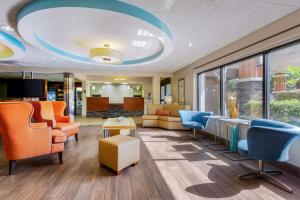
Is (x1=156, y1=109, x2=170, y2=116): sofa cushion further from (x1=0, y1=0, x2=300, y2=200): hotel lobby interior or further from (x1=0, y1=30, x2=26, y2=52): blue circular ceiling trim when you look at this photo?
(x1=0, y1=30, x2=26, y2=52): blue circular ceiling trim

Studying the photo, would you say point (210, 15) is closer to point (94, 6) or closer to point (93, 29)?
point (94, 6)

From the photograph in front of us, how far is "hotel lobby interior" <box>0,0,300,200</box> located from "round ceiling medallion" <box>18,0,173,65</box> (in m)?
0.02

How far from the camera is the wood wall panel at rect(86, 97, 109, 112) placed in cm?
1026

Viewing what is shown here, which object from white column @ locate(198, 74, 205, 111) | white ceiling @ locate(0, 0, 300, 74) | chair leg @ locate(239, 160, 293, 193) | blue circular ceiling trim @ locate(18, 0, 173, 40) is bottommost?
chair leg @ locate(239, 160, 293, 193)

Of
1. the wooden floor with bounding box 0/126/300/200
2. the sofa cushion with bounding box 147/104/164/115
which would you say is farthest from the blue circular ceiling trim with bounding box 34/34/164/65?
the wooden floor with bounding box 0/126/300/200

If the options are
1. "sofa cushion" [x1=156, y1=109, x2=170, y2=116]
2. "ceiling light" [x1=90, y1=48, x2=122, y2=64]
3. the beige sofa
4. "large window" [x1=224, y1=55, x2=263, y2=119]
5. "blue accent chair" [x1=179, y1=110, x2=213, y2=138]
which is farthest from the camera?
"sofa cushion" [x1=156, y1=109, x2=170, y2=116]

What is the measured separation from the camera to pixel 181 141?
4520 millimetres

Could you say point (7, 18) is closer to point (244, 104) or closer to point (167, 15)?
point (167, 15)

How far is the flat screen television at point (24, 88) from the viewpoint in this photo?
21.8 ft

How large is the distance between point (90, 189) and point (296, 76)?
3719mm

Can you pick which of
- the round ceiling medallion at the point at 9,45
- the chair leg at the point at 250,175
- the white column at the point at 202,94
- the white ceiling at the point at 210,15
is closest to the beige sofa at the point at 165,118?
the white column at the point at 202,94

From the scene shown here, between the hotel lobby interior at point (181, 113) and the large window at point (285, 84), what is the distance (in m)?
0.02

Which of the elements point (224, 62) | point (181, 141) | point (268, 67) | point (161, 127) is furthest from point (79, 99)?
point (268, 67)

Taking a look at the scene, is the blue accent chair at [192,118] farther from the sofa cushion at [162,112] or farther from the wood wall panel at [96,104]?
the wood wall panel at [96,104]
